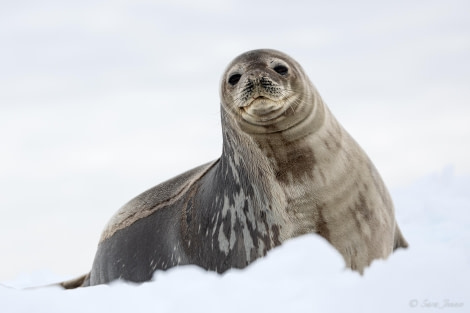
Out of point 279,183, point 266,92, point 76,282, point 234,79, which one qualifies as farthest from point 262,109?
point 76,282

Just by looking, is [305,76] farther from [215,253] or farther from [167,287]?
[167,287]

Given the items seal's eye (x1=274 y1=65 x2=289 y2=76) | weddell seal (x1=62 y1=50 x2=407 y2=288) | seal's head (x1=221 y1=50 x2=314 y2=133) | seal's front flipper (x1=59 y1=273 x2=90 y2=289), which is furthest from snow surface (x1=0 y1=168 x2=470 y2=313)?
seal's front flipper (x1=59 y1=273 x2=90 y2=289)

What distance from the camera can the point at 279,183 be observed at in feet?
19.3

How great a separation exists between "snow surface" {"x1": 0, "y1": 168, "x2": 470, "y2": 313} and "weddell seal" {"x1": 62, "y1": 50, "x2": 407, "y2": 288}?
0.18 meters

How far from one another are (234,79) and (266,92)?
14.1 inches

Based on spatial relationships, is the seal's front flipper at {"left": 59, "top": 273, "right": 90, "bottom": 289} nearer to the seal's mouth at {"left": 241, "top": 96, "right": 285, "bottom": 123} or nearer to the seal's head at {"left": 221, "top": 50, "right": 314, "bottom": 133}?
the seal's head at {"left": 221, "top": 50, "right": 314, "bottom": 133}

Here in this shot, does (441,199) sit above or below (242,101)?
below

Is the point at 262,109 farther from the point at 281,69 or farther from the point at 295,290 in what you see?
the point at 295,290

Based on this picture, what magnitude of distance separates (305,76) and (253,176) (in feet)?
2.62

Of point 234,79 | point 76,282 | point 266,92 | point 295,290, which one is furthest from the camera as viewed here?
point 76,282

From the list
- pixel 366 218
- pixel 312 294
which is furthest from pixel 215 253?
pixel 312 294

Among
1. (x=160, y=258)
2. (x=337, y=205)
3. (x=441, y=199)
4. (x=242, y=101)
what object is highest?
(x=242, y=101)

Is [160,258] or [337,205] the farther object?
[160,258]

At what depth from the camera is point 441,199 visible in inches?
407
